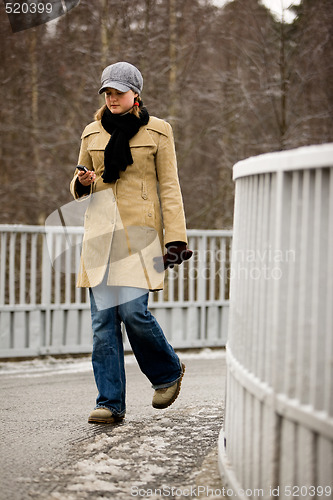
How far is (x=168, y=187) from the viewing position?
467 centimetres

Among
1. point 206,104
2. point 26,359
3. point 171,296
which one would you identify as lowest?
point 26,359

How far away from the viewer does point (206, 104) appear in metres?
14.7

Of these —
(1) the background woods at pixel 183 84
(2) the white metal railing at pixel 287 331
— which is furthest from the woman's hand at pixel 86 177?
(1) the background woods at pixel 183 84

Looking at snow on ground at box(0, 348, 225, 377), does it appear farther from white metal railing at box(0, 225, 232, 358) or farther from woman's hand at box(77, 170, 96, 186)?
woman's hand at box(77, 170, 96, 186)

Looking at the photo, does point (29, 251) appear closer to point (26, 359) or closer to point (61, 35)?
point (26, 359)

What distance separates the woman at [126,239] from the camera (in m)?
4.55

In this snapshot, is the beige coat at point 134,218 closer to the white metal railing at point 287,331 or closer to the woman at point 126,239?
the woman at point 126,239

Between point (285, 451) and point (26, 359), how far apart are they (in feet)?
18.6

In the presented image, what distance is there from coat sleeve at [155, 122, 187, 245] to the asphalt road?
1197mm

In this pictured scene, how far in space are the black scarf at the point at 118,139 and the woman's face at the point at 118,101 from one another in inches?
1.4

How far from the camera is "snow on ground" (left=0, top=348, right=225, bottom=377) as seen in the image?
7.09 m

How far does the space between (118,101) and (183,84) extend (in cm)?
932

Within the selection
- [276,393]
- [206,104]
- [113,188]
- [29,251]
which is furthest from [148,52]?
[276,393]

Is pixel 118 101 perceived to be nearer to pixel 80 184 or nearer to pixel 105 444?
pixel 80 184
